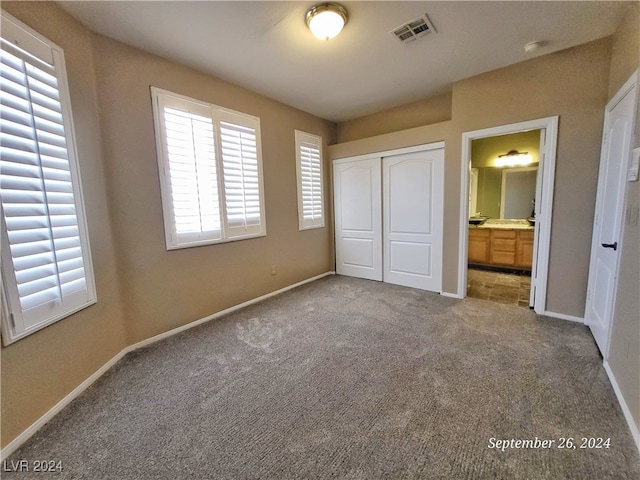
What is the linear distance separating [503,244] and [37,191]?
18.7 ft

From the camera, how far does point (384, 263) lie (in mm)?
4254

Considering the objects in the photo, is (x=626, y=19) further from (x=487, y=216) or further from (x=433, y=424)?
(x=487, y=216)

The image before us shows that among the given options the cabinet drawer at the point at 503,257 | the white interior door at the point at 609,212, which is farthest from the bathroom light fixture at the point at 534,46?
the cabinet drawer at the point at 503,257

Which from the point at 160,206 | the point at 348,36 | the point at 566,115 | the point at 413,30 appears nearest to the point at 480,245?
the point at 566,115

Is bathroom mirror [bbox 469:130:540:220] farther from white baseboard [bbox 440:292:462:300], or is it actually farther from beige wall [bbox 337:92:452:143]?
white baseboard [bbox 440:292:462:300]

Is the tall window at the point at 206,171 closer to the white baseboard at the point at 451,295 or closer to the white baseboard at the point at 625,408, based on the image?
the white baseboard at the point at 451,295

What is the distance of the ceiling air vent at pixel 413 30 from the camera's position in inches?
83.8

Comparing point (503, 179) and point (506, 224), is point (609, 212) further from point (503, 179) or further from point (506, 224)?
point (503, 179)

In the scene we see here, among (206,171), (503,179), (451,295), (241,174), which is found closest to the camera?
(206,171)

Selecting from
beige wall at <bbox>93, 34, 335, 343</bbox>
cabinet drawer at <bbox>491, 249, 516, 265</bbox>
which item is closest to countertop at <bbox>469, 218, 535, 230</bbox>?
cabinet drawer at <bbox>491, 249, 516, 265</bbox>

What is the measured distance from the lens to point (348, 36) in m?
2.29

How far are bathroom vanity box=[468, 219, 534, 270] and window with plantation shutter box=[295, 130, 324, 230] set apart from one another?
9.29 ft

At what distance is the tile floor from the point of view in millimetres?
3441

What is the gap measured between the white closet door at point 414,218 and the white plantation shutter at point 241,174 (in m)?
1.95
